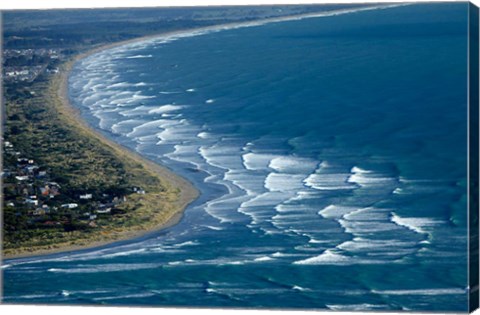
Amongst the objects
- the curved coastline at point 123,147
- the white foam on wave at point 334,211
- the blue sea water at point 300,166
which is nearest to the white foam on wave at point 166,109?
the blue sea water at point 300,166

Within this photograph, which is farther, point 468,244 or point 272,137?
point 272,137

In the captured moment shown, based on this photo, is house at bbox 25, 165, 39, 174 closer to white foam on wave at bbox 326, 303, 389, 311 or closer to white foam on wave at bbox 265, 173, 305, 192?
white foam on wave at bbox 265, 173, 305, 192

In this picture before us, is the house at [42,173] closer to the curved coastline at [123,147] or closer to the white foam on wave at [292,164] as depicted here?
the curved coastline at [123,147]

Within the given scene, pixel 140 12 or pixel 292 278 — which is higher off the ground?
pixel 140 12

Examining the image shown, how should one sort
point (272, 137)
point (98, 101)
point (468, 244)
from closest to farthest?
1. point (468, 244)
2. point (272, 137)
3. point (98, 101)

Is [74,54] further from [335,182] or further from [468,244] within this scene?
[468,244]

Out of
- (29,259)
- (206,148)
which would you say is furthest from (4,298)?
(206,148)

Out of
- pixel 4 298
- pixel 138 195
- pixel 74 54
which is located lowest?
pixel 4 298

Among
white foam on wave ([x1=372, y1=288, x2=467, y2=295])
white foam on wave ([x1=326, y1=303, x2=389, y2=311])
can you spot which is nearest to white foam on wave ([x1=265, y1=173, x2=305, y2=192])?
white foam on wave ([x1=326, y1=303, x2=389, y2=311])
